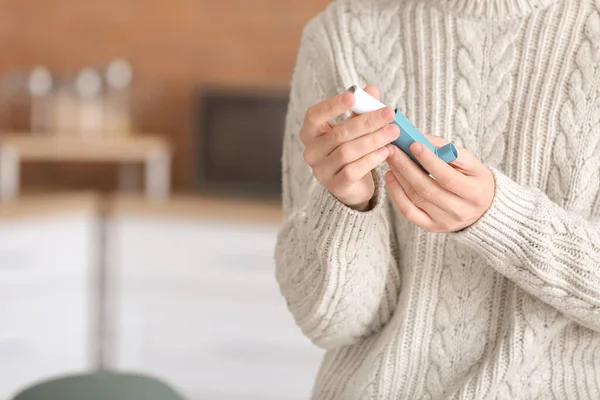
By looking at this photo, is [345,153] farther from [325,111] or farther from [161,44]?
[161,44]

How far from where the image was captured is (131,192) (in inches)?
120

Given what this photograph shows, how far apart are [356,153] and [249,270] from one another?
1914 mm

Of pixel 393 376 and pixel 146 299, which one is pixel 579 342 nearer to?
pixel 393 376

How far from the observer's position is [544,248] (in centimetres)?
89

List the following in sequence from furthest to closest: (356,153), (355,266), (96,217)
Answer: (96,217) → (355,266) → (356,153)

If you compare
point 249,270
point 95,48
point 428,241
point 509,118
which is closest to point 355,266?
point 428,241

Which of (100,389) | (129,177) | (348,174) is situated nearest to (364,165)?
(348,174)

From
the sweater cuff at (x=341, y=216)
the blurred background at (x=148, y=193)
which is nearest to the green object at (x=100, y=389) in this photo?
the sweater cuff at (x=341, y=216)

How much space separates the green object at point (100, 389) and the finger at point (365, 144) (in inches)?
23.6

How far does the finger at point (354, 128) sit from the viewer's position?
80 cm


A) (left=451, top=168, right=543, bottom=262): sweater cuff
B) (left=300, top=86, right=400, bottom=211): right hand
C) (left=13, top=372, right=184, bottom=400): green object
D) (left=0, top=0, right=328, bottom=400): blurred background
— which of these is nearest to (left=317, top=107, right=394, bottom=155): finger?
(left=300, top=86, right=400, bottom=211): right hand

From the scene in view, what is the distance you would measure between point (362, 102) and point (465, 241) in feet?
0.56

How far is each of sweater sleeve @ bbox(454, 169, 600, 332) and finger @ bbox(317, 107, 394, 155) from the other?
145mm

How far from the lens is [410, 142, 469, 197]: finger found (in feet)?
2.67
